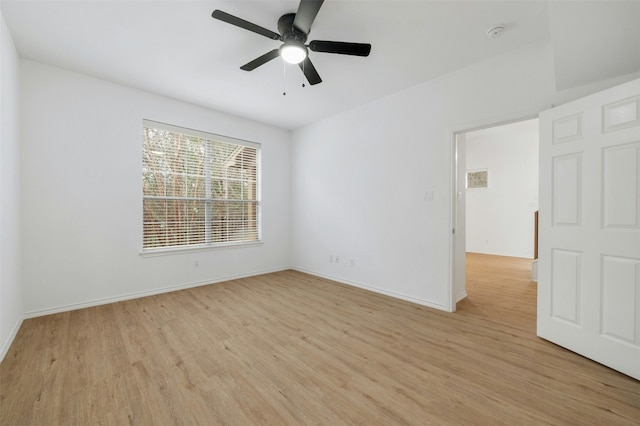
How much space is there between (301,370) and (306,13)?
265cm

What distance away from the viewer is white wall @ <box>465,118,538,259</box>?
20.7ft

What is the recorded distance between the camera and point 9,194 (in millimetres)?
2422

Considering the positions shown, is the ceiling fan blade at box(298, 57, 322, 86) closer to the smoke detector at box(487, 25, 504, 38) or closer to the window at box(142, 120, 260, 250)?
the smoke detector at box(487, 25, 504, 38)

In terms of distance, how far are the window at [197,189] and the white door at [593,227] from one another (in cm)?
423

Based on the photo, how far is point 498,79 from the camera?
9.14 feet

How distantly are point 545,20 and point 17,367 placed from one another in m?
5.12

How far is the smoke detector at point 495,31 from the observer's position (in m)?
2.34

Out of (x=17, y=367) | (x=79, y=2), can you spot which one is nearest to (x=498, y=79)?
(x=79, y=2)

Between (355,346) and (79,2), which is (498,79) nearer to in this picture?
(355,346)

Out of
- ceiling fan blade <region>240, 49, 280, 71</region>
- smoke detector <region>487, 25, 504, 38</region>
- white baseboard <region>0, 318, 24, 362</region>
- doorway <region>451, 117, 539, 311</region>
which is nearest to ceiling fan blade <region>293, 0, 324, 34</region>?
ceiling fan blade <region>240, 49, 280, 71</region>

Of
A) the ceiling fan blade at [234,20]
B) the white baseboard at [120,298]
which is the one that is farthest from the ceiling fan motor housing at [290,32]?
the white baseboard at [120,298]

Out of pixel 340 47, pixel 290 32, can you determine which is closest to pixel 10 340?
pixel 290 32

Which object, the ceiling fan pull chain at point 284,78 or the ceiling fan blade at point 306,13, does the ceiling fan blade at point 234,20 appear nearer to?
the ceiling fan blade at point 306,13

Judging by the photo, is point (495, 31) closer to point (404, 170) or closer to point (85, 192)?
point (404, 170)
